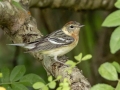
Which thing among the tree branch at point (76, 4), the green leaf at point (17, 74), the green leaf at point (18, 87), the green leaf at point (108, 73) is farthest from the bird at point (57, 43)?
the green leaf at point (108, 73)

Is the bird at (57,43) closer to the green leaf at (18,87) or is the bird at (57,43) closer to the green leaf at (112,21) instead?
the green leaf at (18,87)

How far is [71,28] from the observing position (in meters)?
5.20

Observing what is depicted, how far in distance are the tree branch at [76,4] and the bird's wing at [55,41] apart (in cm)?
40

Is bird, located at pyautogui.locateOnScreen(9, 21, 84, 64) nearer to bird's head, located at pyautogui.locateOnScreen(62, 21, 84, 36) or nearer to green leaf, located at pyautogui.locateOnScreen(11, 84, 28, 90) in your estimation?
bird's head, located at pyautogui.locateOnScreen(62, 21, 84, 36)

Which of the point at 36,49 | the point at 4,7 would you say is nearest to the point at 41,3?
the point at 36,49

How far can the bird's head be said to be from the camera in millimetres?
5180

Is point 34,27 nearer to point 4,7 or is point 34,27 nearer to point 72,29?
point 4,7

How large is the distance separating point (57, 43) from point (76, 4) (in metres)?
0.76

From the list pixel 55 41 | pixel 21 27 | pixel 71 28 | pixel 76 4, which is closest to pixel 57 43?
pixel 55 41

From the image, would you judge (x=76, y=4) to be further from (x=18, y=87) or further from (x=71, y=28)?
(x=18, y=87)

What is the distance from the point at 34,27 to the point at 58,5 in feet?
3.73

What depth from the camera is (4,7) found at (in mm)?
3428

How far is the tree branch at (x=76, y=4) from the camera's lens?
15.9 ft

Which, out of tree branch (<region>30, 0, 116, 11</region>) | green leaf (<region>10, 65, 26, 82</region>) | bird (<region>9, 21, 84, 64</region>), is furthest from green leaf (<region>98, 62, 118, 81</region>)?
tree branch (<region>30, 0, 116, 11</region>)
